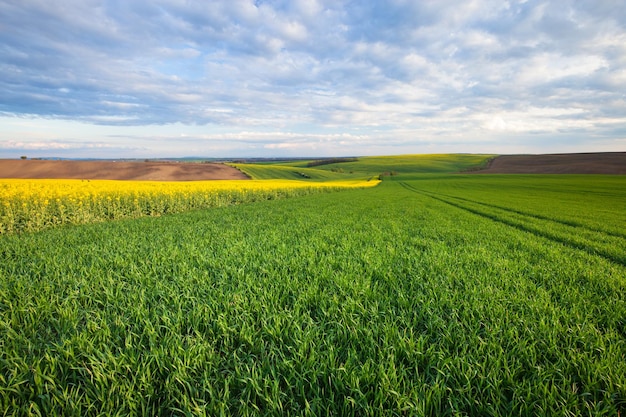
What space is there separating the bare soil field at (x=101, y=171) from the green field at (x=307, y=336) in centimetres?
4613

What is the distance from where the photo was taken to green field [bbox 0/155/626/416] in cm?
215

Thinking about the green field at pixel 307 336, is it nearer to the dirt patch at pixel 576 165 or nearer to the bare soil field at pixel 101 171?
the bare soil field at pixel 101 171

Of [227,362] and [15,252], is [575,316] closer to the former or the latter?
[227,362]

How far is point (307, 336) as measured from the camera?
9.43 ft

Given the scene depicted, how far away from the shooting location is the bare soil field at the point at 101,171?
42000mm

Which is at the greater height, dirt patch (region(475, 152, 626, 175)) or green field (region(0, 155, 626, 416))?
dirt patch (region(475, 152, 626, 175))

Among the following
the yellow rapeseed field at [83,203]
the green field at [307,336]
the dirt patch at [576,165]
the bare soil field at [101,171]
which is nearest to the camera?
the green field at [307,336]

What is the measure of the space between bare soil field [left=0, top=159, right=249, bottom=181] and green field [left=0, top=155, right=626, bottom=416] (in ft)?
151

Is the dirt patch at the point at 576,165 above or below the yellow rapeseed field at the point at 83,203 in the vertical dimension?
above

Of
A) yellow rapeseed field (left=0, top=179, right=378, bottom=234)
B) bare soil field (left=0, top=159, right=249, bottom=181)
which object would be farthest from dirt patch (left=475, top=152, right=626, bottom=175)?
yellow rapeseed field (left=0, top=179, right=378, bottom=234)

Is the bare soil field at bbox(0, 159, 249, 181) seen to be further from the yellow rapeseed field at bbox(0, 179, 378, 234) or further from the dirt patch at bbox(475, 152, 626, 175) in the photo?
the dirt patch at bbox(475, 152, 626, 175)

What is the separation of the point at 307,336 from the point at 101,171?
56678mm

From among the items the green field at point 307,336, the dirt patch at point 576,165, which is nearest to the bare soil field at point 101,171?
the green field at point 307,336

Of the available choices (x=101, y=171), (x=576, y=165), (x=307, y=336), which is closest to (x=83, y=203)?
(x=307, y=336)
